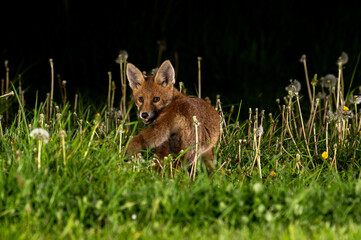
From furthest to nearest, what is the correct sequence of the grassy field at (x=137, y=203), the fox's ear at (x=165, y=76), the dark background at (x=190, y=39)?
1. the dark background at (x=190, y=39)
2. the fox's ear at (x=165, y=76)
3. the grassy field at (x=137, y=203)

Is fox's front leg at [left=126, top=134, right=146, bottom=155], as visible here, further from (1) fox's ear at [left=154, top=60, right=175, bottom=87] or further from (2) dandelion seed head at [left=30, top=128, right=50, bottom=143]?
(2) dandelion seed head at [left=30, top=128, right=50, bottom=143]

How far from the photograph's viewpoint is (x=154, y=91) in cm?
487

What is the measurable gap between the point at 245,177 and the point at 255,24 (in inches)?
210

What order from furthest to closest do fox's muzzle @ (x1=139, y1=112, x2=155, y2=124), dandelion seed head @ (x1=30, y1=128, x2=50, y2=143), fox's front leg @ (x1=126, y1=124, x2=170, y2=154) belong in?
fox's muzzle @ (x1=139, y1=112, x2=155, y2=124)
fox's front leg @ (x1=126, y1=124, x2=170, y2=154)
dandelion seed head @ (x1=30, y1=128, x2=50, y2=143)

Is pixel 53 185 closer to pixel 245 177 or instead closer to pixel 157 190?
pixel 157 190

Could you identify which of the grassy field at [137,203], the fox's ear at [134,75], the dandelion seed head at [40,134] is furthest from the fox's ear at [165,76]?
the dandelion seed head at [40,134]

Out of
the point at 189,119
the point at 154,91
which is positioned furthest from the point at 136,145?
the point at 154,91

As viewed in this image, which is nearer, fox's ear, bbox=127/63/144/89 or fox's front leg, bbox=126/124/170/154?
fox's front leg, bbox=126/124/170/154

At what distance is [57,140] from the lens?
4281 mm

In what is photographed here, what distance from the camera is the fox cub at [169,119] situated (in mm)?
4363

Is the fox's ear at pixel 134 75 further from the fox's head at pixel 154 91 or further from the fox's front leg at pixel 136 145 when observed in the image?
the fox's front leg at pixel 136 145

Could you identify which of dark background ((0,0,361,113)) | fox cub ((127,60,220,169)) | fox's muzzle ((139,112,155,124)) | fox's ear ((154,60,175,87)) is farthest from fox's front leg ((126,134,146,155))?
dark background ((0,0,361,113))

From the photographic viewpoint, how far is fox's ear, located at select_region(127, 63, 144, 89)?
5043 mm

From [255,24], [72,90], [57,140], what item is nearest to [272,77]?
[255,24]
